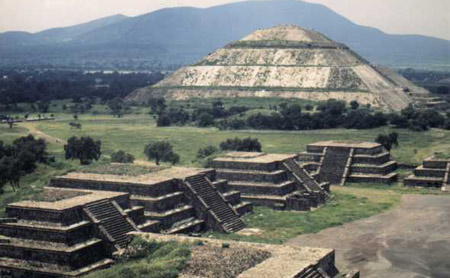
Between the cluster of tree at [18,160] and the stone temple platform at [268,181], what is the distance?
58.4ft

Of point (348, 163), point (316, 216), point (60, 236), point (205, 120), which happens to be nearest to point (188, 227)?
point (60, 236)

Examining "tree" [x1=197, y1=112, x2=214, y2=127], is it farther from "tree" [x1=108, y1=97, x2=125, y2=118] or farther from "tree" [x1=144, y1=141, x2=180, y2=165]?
"tree" [x1=144, y1=141, x2=180, y2=165]

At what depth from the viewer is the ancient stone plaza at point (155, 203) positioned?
43688 mm

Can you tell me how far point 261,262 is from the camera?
125 ft

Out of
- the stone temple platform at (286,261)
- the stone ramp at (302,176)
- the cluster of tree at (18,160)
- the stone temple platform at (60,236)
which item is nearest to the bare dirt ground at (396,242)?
the stone temple platform at (286,261)

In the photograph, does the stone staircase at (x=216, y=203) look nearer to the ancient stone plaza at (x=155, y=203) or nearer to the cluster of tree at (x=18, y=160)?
the ancient stone plaza at (x=155, y=203)

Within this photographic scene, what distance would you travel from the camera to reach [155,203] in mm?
51812

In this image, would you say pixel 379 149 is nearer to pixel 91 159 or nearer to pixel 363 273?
pixel 91 159

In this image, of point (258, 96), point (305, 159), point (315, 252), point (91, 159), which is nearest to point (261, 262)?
point (315, 252)

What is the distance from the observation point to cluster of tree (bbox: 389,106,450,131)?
120562mm

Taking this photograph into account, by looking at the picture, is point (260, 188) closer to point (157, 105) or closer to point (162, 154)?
point (162, 154)

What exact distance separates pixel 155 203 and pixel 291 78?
132m

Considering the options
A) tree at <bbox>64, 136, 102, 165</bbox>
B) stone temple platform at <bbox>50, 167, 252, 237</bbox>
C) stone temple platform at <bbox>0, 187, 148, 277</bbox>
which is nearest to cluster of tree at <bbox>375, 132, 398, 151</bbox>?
tree at <bbox>64, 136, 102, 165</bbox>

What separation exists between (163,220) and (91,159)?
117ft
